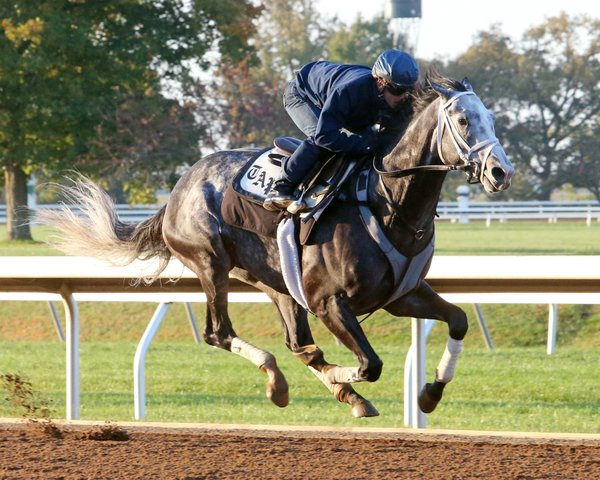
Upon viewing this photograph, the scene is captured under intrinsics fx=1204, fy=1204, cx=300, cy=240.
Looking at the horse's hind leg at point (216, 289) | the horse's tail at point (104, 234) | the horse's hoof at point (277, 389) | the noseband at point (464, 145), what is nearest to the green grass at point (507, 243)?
the horse's tail at point (104, 234)

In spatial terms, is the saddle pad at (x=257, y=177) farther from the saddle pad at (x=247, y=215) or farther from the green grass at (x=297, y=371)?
the green grass at (x=297, y=371)

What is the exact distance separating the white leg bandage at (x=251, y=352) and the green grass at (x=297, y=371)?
39.2 inches

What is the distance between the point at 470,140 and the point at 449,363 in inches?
43.9

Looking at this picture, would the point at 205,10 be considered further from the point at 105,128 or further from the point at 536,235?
→ the point at 536,235

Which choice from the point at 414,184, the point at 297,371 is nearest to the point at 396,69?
the point at 414,184

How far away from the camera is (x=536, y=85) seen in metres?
43.5

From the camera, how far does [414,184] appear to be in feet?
15.4

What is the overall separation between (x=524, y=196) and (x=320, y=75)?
38.5 m

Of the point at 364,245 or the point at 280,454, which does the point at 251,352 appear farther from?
the point at 280,454

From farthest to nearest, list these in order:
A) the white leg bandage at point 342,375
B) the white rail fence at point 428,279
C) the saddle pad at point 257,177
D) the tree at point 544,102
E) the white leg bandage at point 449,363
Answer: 1. the tree at point 544,102
2. the white rail fence at point 428,279
3. the saddle pad at point 257,177
4. the white leg bandage at point 449,363
5. the white leg bandage at point 342,375

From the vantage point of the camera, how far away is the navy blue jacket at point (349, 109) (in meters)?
4.82

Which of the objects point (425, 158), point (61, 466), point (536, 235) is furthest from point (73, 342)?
point (536, 235)

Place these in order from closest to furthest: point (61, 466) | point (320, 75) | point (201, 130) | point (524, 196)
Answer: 1. point (61, 466)
2. point (320, 75)
3. point (201, 130)
4. point (524, 196)

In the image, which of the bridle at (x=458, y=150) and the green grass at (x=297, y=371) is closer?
the bridle at (x=458, y=150)
